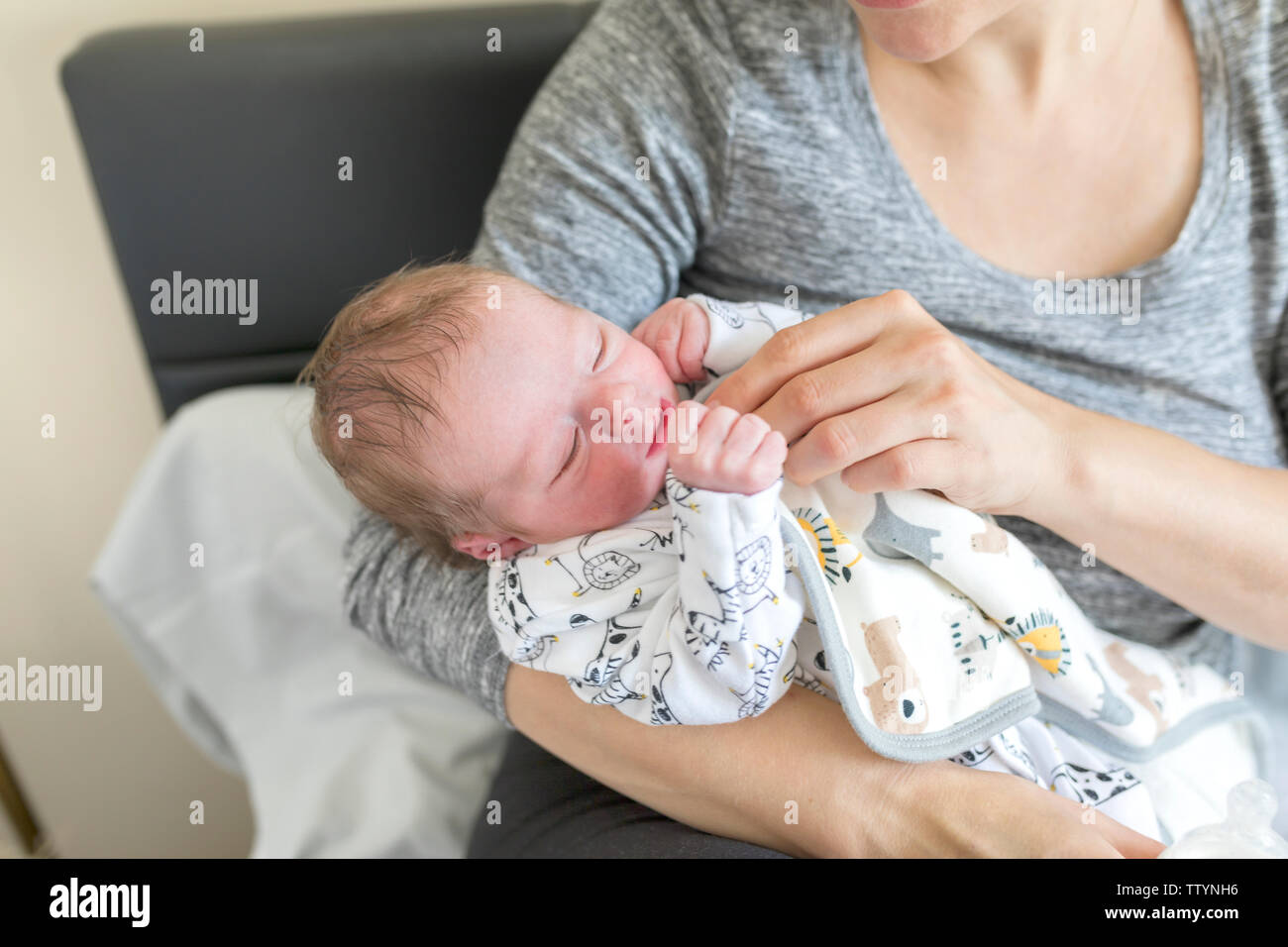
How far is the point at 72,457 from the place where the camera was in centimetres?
172

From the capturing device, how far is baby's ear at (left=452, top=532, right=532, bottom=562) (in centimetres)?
95

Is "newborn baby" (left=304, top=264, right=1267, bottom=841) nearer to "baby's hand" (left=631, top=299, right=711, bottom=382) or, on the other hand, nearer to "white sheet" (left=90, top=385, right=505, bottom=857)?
"baby's hand" (left=631, top=299, right=711, bottom=382)

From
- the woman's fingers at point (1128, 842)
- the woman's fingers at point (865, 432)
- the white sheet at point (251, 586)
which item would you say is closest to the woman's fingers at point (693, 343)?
the woman's fingers at point (865, 432)

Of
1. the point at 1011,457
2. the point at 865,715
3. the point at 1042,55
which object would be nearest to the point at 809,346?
the point at 1011,457

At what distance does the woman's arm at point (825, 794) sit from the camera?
0.84m

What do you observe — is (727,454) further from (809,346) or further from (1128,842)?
(1128,842)

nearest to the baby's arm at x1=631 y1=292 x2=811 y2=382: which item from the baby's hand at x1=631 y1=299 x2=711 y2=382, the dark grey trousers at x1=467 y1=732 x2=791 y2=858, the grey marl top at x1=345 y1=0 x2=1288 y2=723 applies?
the baby's hand at x1=631 y1=299 x2=711 y2=382

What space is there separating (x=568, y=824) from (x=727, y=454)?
1.67ft

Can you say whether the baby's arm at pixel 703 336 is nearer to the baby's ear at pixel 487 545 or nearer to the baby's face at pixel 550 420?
the baby's face at pixel 550 420

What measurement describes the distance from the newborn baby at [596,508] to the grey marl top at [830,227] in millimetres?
165

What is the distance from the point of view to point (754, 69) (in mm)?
1055

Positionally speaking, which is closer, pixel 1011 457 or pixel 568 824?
A: pixel 1011 457
